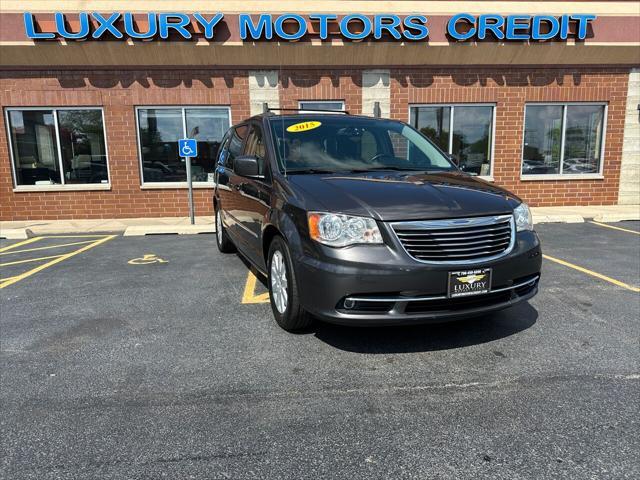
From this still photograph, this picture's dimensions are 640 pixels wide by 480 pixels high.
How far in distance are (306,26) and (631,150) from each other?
29.3 ft

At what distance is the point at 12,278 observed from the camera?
5.96 metres

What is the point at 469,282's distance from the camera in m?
3.24

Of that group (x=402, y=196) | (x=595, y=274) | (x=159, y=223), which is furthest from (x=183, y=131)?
(x=595, y=274)

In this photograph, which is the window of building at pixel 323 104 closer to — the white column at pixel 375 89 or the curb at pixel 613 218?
the white column at pixel 375 89

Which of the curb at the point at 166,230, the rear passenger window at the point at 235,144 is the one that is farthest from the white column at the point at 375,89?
the rear passenger window at the point at 235,144

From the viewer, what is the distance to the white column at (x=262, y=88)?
11.0m

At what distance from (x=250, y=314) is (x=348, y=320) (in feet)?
4.98

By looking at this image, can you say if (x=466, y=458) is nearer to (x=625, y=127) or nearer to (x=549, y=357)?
(x=549, y=357)

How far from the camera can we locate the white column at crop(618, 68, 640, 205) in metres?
11.9

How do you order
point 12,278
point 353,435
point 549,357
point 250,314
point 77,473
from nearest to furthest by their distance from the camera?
point 77,473 → point 353,435 → point 549,357 → point 250,314 → point 12,278

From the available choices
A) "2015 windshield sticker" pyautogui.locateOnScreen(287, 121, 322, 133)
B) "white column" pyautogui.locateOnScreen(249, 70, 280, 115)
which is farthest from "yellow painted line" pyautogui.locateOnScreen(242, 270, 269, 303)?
"white column" pyautogui.locateOnScreen(249, 70, 280, 115)

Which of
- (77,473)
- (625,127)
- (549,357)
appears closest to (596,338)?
(549,357)

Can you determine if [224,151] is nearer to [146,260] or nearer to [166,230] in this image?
[146,260]

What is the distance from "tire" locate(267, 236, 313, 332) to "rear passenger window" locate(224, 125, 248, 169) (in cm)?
201
